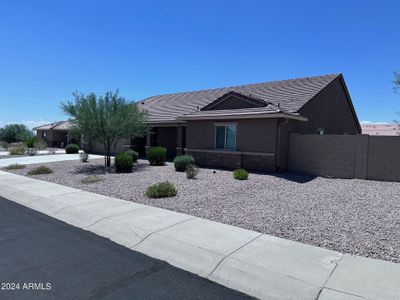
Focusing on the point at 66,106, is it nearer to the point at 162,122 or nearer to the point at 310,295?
the point at 162,122

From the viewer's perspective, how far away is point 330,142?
15328 mm

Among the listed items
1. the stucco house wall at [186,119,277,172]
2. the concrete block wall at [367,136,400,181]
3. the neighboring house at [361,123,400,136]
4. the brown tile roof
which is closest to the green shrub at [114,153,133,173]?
the stucco house wall at [186,119,277,172]

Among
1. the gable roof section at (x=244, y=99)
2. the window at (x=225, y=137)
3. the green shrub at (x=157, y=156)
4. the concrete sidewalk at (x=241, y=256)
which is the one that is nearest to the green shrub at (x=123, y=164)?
the green shrub at (x=157, y=156)

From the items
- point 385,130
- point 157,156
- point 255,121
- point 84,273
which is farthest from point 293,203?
point 385,130

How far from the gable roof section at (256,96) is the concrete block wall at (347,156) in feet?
7.32

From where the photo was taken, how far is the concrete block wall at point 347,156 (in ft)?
45.6

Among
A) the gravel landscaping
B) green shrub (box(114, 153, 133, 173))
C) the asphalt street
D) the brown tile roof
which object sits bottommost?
the asphalt street

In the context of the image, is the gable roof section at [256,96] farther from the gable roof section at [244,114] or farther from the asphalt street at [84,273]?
the asphalt street at [84,273]

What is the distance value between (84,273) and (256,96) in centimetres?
1786

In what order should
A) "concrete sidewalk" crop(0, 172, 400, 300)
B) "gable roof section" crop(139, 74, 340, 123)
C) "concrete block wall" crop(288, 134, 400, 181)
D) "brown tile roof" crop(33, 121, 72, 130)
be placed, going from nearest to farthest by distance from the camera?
1. "concrete sidewalk" crop(0, 172, 400, 300)
2. "concrete block wall" crop(288, 134, 400, 181)
3. "gable roof section" crop(139, 74, 340, 123)
4. "brown tile roof" crop(33, 121, 72, 130)

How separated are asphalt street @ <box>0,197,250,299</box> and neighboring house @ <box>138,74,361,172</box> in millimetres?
11695

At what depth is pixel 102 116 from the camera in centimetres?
1798

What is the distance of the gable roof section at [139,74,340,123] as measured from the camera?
746 inches

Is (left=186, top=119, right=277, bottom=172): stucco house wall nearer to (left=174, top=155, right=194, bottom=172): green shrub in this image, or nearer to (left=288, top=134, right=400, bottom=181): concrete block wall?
(left=288, top=134, right=400, bottom=181): concrete block wall
